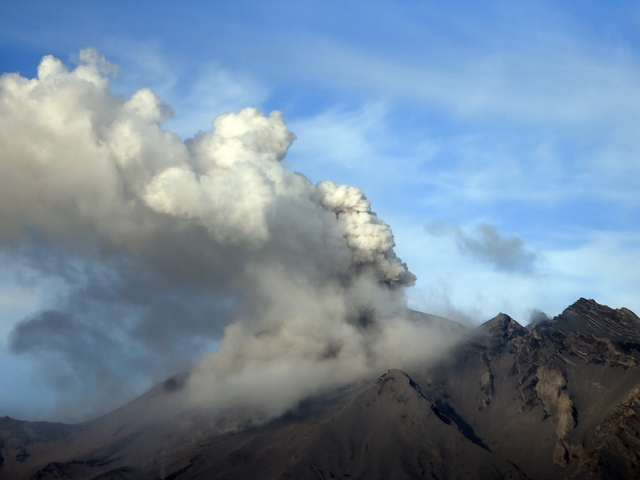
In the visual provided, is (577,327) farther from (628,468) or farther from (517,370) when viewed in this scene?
(628,468)

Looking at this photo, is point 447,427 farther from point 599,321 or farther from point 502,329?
point 599,321

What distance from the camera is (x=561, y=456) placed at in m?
139

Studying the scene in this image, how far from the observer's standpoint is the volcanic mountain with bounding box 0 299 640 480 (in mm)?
138750

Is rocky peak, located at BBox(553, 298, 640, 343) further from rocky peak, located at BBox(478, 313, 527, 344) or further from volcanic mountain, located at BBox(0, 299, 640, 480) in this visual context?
rocky peak, located at BBox(478, 313, 527, 344)

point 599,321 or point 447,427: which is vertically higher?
point 599,321

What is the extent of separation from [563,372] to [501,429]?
59.4 ft

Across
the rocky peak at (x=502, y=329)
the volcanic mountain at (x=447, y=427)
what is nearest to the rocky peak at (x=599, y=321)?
the volcanic mountain at (x=447, y=427)

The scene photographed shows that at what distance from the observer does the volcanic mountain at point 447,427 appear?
13875 cm

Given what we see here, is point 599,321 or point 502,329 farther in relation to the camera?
point 502,329

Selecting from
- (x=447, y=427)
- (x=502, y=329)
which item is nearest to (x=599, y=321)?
(x=502, y=329)

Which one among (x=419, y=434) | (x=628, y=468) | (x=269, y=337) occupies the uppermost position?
(x=269, y=337)

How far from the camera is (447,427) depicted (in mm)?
151000

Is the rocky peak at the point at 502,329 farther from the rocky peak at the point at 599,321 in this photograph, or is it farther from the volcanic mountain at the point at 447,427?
the rocky peak at the point at 599,321

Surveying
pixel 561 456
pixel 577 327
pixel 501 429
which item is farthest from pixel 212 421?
pixel 577 327
